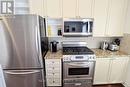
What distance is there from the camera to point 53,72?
2.46m

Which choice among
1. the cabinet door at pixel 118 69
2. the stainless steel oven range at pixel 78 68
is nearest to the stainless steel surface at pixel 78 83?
the stainless steel oven range at pixel 78 68

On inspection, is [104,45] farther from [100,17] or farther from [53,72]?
[53,72]

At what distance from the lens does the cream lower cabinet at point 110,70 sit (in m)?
2.62

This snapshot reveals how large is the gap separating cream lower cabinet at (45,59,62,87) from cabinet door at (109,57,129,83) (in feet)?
4.11

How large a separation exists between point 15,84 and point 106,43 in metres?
2.40

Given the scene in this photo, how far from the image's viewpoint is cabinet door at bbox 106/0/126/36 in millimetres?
2682

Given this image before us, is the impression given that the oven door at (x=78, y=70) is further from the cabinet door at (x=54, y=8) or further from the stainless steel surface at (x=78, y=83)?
the cabinet door at (x=54, y=8)

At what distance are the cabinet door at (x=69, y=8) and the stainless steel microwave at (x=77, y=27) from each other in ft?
0.54

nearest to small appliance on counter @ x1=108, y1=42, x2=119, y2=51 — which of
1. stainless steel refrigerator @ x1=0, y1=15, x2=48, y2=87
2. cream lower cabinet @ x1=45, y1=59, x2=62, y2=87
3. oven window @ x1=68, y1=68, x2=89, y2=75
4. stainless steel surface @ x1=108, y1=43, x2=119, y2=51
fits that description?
stainless steel surface @ x1=108, y1=43, x2=119, y2=51

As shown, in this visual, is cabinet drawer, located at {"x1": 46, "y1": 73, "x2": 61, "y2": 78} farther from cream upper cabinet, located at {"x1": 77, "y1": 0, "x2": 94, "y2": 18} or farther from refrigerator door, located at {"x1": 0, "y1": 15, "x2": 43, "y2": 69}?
cream upper cabinet, located at {"x1": 77, "y1": 0, "x2": 94, "y2": 18}

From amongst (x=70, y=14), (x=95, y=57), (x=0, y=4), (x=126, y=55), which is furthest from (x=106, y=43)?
(x=0, y=4)

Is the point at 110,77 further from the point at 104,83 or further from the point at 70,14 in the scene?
the point at 70,14

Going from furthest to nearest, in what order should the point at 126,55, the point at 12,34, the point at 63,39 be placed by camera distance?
the point at 63,39, the point at 126,55, the point at 12,34

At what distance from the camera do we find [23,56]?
81.7 inches
